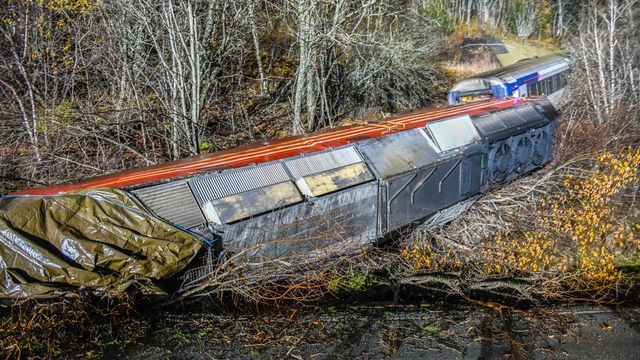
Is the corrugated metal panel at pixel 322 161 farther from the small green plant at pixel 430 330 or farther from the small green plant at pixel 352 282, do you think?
the small green plant at pixel 430 330

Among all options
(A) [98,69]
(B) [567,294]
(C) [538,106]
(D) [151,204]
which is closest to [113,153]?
(A) [98,69]

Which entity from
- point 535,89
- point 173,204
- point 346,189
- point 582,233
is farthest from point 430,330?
point 535,89

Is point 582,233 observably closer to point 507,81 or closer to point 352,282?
point 352,282

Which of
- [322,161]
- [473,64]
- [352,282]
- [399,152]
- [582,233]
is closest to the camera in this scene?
[322,161]

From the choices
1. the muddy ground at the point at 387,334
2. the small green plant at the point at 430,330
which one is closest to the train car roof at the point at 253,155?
the muddy ground at the point at 387,334

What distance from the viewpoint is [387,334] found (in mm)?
4746

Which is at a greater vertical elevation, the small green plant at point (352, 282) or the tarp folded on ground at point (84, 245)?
the tarp folded on ground at point (84, 245)

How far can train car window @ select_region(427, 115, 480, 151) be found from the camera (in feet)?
25.7

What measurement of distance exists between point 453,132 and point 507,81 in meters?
8.11

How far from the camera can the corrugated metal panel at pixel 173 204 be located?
5.03 meters

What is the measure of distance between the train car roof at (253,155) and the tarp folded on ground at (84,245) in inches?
22.5

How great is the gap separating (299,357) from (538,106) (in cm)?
877

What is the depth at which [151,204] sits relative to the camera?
16.6 feet

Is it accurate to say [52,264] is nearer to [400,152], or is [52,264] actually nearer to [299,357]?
[299,357]
